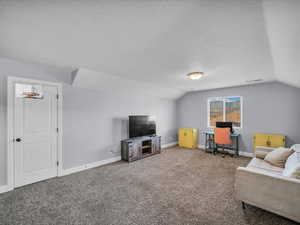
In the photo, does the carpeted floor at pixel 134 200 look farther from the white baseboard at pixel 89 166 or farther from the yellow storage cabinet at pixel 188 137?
the yellow storage cabinet at pixel 188 137

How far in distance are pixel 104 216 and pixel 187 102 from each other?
5142mm

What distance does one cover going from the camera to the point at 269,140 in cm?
411

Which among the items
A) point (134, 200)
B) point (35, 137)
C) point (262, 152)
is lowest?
point (134, 200)

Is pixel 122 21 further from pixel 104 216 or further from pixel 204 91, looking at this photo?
pixel 204 91

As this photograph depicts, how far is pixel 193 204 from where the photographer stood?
84.5 inches

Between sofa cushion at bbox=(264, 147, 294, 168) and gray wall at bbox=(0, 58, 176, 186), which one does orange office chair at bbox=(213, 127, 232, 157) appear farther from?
gray wall at bbox=(0, 58, 176, 186)

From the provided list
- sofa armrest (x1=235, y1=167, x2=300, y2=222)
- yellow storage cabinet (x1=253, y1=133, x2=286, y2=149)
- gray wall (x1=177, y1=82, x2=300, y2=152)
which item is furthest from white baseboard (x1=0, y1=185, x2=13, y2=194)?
yellow storage cabinet (x1=253, y1=133, x2=286, y2=149)

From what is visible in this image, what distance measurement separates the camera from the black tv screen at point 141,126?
426cm

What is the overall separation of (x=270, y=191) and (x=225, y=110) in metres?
3.80

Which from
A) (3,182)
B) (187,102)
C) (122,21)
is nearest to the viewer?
(122,21)

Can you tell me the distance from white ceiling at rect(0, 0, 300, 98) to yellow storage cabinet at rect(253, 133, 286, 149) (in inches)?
98.1

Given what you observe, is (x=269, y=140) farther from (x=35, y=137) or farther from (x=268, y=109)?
(x=35, y=137)

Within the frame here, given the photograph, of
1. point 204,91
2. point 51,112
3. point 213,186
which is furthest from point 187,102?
point 51,112

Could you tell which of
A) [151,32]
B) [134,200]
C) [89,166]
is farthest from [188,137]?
[151,32]
